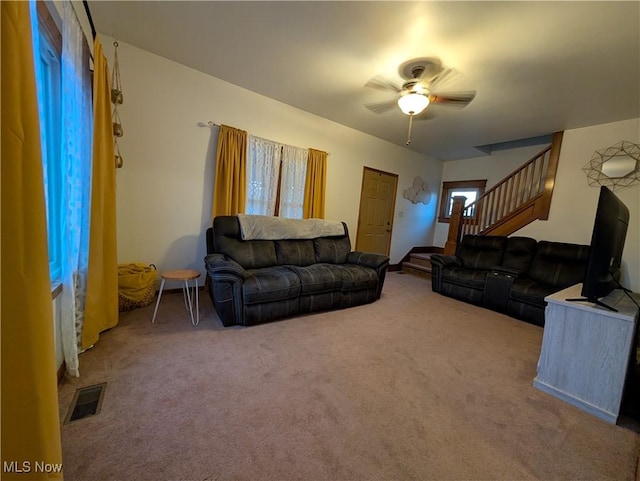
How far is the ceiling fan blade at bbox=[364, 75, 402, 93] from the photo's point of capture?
276 centimetres

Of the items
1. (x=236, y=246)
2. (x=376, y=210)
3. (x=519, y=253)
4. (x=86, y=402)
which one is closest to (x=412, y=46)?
(x=236, y=246)

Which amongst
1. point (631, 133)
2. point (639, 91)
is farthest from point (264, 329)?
point (631, 133)

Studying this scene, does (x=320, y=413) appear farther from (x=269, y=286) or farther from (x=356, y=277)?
(x=356, y=277)

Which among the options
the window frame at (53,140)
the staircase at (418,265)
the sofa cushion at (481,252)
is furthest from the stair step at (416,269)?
the window frame at (53,140)

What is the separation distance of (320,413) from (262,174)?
2979 millimetres

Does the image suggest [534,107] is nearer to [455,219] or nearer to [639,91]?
[639,91]

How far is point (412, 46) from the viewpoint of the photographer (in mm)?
2215

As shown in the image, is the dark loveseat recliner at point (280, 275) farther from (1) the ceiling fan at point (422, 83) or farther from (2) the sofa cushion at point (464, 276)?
(1) the ceiling fan at point (422, 83)

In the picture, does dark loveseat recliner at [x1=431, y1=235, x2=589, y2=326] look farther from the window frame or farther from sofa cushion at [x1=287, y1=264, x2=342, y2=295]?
Result: the window frame

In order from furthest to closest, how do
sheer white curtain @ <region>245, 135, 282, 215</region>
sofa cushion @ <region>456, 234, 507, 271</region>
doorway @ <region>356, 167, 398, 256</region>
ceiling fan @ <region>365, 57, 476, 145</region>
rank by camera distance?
doorway @ <region>356, 167, 398, 256</region> < sofa cushion @ <region>456, 234, 507, 271</region> < sheer white curtain @ <region>245, 135, 282, 215</region> < ceiling fan @ <region>365, 57, 476, 145</region>

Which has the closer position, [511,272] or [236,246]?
[236,246]

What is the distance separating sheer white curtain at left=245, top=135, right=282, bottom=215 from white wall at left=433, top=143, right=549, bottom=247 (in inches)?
175

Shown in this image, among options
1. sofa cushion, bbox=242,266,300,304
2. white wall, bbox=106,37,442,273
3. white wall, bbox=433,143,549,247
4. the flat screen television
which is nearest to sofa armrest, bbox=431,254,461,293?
the flat screen television

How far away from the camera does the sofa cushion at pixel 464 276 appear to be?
356 cm
